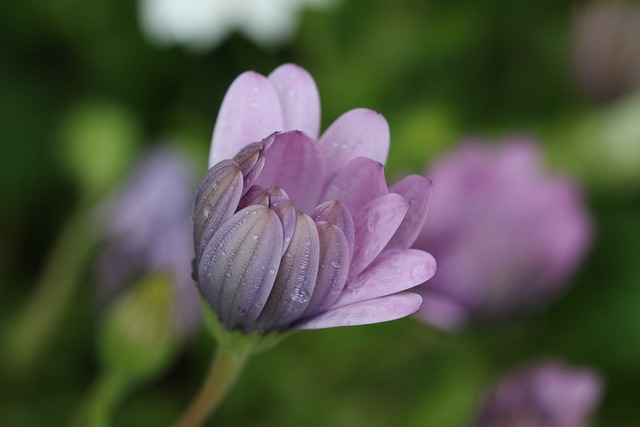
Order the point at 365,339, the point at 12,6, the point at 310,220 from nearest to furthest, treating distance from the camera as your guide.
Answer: the point at 310,220 → the point at 365,339 → the point at 12,6

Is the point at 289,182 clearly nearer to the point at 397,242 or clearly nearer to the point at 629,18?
the point at 397,242

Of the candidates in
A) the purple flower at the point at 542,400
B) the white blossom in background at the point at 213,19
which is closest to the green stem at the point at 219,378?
the purple flower at the point at 542,400

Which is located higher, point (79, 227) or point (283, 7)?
point (283, 7)

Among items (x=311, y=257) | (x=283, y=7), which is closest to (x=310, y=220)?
(x=311, y=257)

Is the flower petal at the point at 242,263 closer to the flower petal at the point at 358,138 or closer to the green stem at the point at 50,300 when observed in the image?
the flower petal at the point at 358,138

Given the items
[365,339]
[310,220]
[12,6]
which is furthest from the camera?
[12,6]

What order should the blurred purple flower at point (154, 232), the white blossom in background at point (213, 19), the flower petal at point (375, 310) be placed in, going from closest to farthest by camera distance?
the flower petal at point (375, 310) < the blurred purple flower at point (154, 232) < the white blossom in background at point (213, 19)

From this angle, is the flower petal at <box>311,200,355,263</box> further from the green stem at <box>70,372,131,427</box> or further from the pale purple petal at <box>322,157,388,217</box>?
the green stem at <box>70,372,131,427</box>
